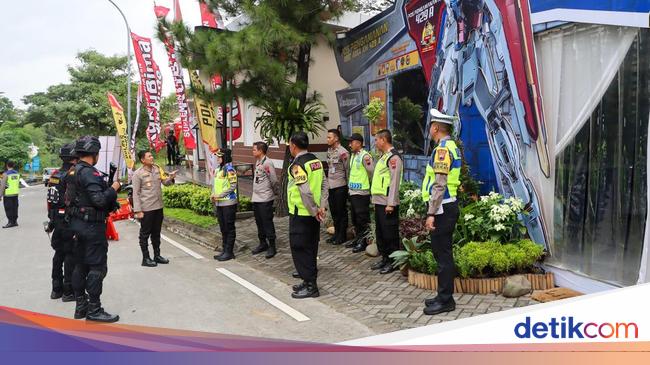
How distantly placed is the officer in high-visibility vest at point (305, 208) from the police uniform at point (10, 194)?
10.5 metres

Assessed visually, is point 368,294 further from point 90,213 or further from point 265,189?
point 90,213

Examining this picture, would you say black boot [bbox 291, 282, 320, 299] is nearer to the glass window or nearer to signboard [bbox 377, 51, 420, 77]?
the glass window

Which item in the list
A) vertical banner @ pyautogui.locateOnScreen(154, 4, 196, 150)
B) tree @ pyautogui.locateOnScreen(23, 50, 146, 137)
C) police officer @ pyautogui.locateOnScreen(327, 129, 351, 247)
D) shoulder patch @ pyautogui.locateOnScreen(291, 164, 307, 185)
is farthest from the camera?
tree @ pyautogui.locateOnScreen(23, 50, 146, 137)

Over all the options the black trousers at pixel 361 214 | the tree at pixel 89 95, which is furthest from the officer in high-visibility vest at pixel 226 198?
the tree at pixel 89 95

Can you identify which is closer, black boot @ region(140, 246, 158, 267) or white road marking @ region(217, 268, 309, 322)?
white road marking @ region(217, 268, 309, 322)

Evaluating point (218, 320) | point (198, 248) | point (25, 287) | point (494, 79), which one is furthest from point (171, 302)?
point (494, 79)

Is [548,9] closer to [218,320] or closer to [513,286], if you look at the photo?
[513,286]

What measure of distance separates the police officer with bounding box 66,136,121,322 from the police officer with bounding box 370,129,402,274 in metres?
3.24

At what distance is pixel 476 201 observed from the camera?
21.4 ft

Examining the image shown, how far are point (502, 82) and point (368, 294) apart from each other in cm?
307

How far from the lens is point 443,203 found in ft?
16.0

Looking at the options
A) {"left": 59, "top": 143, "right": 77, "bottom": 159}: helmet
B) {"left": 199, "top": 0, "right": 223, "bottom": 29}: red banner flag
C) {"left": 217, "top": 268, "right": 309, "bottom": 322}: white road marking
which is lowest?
{"left": 217, "top": 268, "right": 309, "bottom": 322}: white road marking

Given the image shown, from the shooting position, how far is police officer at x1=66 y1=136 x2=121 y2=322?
506 centimetres

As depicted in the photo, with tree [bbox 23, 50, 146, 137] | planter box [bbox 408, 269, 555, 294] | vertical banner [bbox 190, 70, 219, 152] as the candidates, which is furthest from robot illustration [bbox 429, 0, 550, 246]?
tree [bbox 23, 50, 146, 137]
